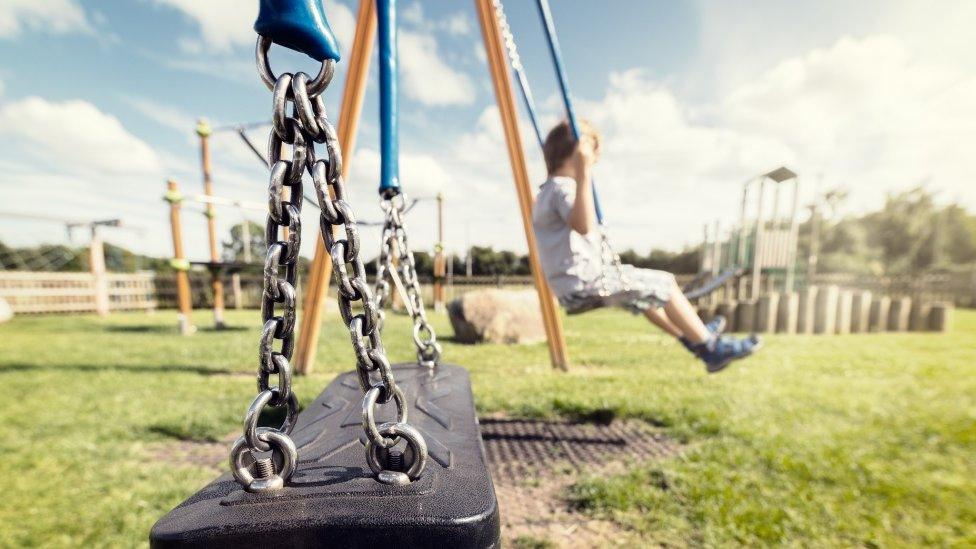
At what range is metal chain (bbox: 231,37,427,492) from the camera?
0.54 meters

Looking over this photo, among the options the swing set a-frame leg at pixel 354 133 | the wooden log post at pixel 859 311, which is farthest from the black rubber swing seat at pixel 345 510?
the wooden log post at pixel 859 311

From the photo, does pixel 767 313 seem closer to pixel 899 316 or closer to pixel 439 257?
pixel 899 316

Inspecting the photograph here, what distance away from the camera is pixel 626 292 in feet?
7.42

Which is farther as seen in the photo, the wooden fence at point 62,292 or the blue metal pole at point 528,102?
the wooden fence at point 62,292

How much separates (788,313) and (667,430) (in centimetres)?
639

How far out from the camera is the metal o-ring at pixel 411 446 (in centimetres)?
59

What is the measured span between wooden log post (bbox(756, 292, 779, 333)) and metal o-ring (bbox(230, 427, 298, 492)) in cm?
833

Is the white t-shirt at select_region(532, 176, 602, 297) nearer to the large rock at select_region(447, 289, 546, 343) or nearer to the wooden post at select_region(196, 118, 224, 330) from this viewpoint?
the large rock at select_region(447, 289, 546, 343)

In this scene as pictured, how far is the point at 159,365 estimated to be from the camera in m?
4.30

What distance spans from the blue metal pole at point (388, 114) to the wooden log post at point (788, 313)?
802 cm

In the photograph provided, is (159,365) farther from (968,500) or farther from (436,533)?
(968,500)

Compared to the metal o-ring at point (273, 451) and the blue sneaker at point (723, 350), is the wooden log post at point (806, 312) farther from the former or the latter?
the metal o-ring at point (273, 451)

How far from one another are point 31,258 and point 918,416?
79.1 ft

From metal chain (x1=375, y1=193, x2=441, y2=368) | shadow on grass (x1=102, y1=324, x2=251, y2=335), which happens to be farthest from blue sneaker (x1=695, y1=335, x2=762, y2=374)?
shadow on grass (x1=102, y1=324, x2=251, y2=335)
